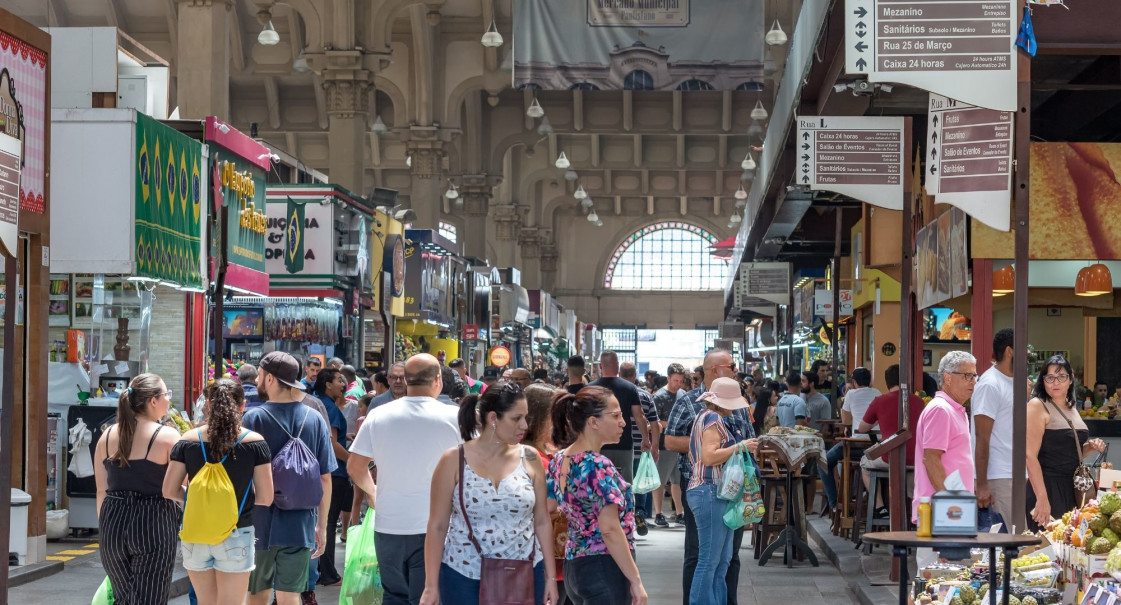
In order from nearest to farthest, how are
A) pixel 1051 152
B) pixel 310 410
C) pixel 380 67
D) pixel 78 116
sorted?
1. pixel 310 410
2. pixel 1051 152
3. pixel 78 116
4. pixel 380 67

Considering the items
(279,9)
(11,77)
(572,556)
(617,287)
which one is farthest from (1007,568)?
(617,287)

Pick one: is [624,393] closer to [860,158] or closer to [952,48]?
[860,158]

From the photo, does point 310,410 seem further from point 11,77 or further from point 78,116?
point 78,116

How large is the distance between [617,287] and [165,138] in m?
53.2

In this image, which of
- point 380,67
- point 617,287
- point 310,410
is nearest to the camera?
point 310,410

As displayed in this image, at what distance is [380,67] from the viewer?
27.7 m

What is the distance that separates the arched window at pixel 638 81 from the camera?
63.9ft

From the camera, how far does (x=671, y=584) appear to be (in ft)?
35.7

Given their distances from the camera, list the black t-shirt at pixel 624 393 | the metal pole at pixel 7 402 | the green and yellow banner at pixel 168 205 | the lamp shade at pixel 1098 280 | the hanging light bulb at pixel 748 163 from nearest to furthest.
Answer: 1. the metal pole at pixel 7 402
2. the black t-shirt at pixel 624 393
3. the green and yellow banner at pixel 168 205
4. the lamp shade at pixel 1098 280
5. the hanging light bulb at pixel 748 163

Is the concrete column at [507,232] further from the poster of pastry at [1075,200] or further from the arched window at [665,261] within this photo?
the poster of pastry at [1075,200]

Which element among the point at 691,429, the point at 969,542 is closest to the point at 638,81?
the point at 691,429

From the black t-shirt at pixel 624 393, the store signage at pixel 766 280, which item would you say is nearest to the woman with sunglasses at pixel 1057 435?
the black t-shirt at pixel 624 393

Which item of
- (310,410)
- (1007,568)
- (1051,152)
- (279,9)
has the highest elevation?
(279,9)

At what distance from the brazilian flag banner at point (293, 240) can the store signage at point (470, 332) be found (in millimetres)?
14209
